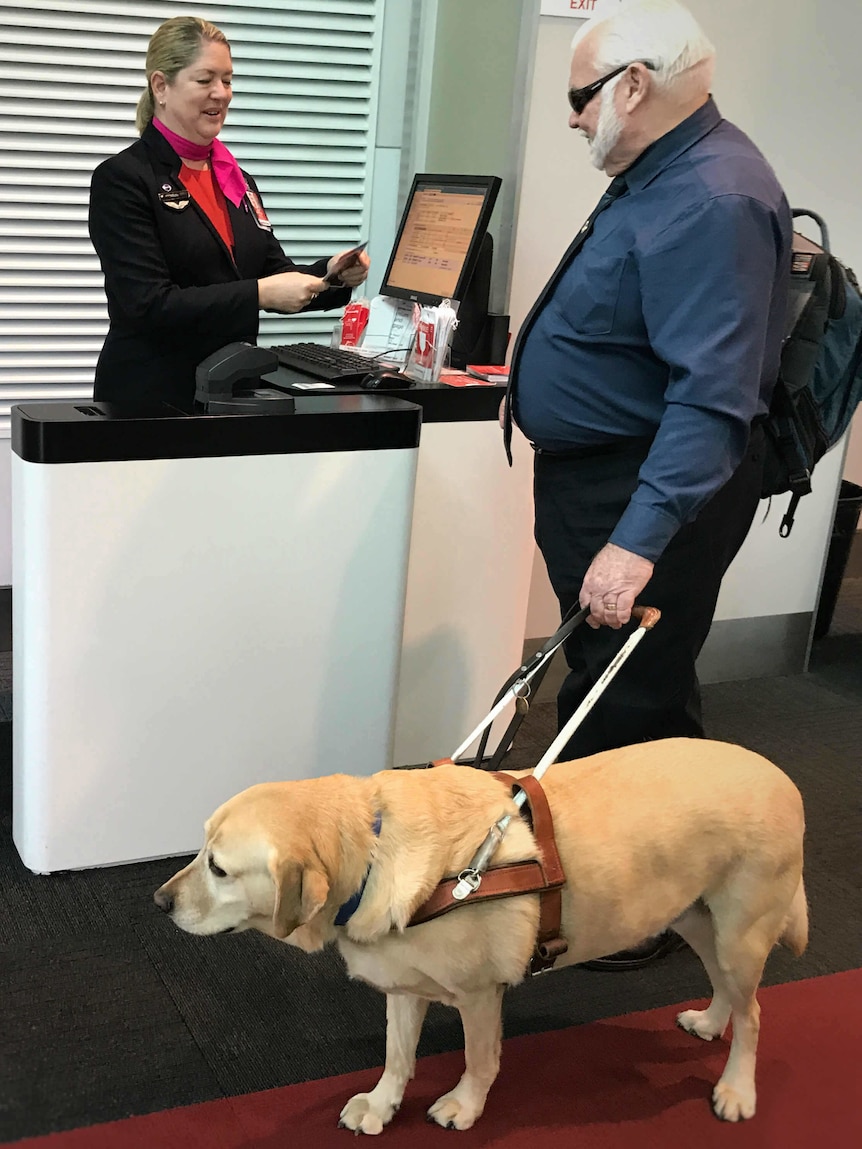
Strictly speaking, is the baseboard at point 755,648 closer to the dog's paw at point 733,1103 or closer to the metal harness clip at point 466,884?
the dog's paw at point 733,1103

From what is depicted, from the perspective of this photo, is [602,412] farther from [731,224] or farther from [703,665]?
[703,665]

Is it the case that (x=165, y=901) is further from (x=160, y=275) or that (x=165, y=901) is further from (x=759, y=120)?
(x=759, y=120)

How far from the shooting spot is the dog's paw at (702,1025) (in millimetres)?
2236

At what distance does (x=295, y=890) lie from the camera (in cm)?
157

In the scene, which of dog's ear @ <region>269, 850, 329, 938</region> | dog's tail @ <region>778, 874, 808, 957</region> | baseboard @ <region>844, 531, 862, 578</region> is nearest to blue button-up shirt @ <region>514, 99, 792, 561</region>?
dog's tail @ <region>778, 874, 808, 957</region>

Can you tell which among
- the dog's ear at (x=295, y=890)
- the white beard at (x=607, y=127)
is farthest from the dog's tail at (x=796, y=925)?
the white beard at (x=607, y=127)

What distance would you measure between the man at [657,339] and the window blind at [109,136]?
6.13 feet

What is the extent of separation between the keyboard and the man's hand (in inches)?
42.1

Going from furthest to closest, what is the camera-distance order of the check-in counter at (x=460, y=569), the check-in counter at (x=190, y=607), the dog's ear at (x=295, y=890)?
the check-in counter at (x=460, y=569)
the check-in counter at (x=190, y=607)
the dog's ear at (x=295, y=890)

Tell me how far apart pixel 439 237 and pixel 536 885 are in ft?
6.25

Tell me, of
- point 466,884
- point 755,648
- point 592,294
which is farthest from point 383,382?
point 755,648

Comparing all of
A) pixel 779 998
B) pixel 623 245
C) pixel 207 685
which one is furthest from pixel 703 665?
pixel 623 245

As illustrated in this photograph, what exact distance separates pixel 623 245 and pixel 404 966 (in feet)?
4.08

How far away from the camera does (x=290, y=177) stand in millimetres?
3820
